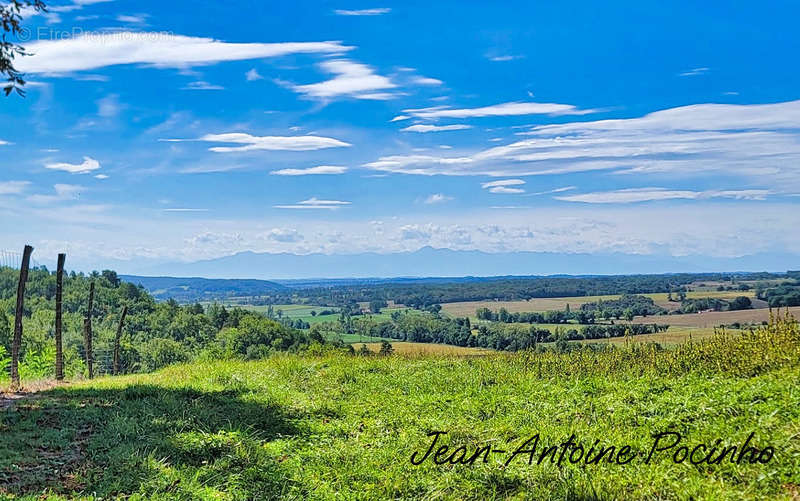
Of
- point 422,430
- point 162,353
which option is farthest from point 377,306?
point 422,430

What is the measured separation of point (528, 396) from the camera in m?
11.6

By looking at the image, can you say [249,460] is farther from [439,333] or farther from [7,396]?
[439,333]

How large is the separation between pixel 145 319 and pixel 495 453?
54437 mm

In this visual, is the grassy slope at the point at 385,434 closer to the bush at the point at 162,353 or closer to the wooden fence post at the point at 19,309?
the wooden fence post at the point at 19,309

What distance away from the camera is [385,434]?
9875 mm

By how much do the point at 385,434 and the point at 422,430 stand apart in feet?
2.03

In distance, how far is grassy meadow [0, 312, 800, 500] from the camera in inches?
274

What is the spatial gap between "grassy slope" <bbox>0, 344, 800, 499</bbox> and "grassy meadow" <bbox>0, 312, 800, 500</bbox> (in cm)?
3

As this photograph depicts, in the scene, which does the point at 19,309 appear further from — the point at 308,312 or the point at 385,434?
the point at 308,312

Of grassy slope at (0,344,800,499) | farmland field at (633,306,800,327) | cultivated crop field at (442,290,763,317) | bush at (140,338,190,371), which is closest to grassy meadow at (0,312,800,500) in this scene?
grassy slope at (0,344,800,499)

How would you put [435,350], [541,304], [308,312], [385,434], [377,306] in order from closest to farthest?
[385,434] → [435,350] → [541,304] → [377,306] → [308,312]

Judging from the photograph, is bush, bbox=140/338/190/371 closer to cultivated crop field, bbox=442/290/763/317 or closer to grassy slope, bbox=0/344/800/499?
cultivated crop field, bbox=442/290/763/317

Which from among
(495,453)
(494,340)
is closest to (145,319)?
(494,340)

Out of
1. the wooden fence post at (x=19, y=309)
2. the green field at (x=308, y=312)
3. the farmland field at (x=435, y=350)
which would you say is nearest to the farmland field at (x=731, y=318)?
the farmland field at (x=435, y=350)
